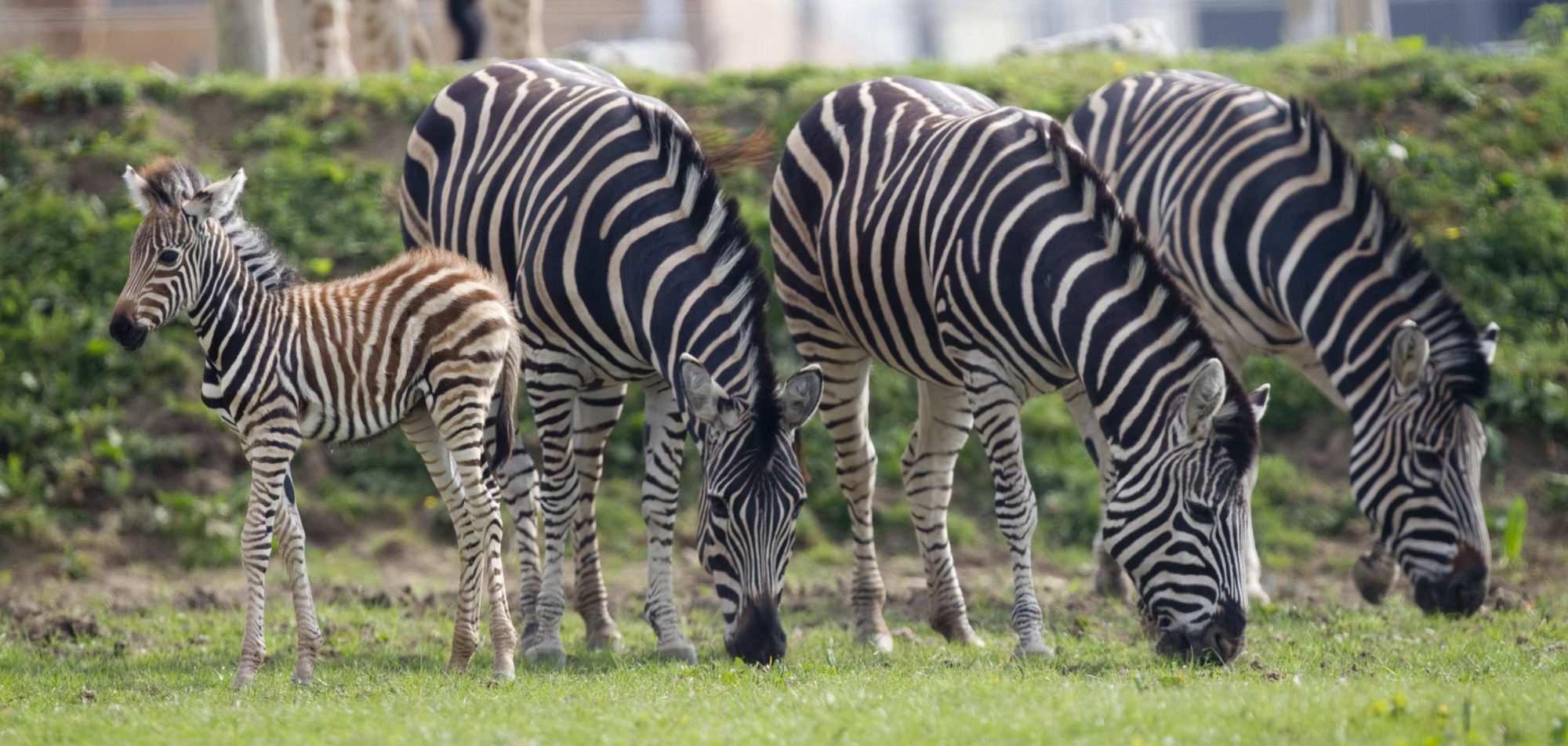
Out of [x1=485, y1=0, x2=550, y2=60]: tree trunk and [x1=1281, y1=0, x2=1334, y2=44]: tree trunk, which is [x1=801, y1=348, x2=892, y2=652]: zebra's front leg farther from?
[x1=1281, y1=0, x2=1334, y2=44]: tree trunk

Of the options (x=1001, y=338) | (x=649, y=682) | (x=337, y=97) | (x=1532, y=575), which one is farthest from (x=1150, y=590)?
(x=337, y=97)

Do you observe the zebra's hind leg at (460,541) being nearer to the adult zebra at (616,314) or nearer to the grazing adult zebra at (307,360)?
the grazing adult zebra at (307,360)

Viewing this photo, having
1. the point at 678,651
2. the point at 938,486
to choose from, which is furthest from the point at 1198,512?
the point at 678,651

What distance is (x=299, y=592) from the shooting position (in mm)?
7281

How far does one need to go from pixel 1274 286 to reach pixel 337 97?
1006 cm

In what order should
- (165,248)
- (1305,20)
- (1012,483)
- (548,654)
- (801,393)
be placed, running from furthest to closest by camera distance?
(1305,20) → (548,654) → (1012,483) → (801,393) → (165,248)

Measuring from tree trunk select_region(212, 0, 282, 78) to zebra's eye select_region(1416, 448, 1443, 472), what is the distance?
1307 centimetres

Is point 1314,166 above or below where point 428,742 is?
above

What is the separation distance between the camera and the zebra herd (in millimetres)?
7086

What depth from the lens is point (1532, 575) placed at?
33.8 feet

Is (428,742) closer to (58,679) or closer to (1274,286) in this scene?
(58,679)

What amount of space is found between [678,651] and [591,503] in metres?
1.30

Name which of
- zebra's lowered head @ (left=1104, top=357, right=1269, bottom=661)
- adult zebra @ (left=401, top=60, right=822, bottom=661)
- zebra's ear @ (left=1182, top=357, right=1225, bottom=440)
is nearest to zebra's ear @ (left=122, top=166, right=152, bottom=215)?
adult zebra @ (left=401, top=60, right=822, bottom=661)

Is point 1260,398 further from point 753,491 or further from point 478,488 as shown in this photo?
point 478,488
